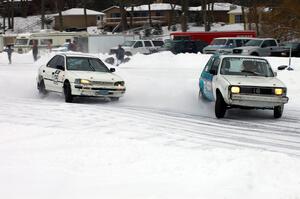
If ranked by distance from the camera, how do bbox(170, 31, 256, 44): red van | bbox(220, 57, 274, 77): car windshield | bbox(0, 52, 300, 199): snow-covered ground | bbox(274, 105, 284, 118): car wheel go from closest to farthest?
bbox(0, 52, 300, 199): snow-covered ground, bbox(274, 105, 284, 118): car wheel, bbox(220, 57, 274, 77): car windshield, bbox(170, 31, 256, 44): red van

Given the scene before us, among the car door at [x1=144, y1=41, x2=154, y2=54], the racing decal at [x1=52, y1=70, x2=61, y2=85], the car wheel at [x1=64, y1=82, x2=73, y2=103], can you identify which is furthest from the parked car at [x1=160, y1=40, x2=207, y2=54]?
the car wheel at [x1=64, y1=82, x2=73, y2=103]

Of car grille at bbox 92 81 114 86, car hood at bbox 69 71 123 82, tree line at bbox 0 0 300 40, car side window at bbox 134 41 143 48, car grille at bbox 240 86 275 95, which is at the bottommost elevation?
car grille at bbox 92 81 114 86

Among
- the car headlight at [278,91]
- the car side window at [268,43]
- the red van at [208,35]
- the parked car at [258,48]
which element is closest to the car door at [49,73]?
the car headlight at [278,91]

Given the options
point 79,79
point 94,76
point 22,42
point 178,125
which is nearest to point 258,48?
point 22,42

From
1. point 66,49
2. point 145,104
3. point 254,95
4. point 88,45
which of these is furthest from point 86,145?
point 88,45

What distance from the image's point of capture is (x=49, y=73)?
16.3 m

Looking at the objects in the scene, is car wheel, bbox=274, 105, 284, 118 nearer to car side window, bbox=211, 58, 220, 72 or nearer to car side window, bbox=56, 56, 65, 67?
car side window, bbox=211, 58, 220, 72

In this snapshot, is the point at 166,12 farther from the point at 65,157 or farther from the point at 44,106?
the point at 65,157

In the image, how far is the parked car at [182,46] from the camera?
1537 inches

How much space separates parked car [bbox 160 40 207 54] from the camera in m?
39.0

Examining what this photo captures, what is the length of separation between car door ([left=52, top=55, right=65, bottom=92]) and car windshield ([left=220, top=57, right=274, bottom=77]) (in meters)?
4.70

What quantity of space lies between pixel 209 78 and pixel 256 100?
1.86m

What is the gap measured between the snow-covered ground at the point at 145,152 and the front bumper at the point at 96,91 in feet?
2.04

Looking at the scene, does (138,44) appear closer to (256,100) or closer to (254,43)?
(254,43)
